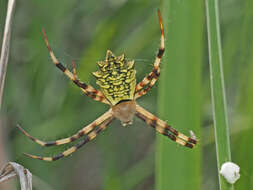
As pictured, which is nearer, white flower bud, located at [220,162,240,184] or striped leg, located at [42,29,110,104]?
white flower bud, located at [220,162,240,184]

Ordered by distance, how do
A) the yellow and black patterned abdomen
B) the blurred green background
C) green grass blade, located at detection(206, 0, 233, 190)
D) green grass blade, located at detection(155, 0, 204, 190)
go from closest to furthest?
green grass blade, located at detection(206, 0, 233, 190) → green grass blade, located at detection(155, 0, 204, 190) → the yellow and black patterned abdomen → the blurred green background

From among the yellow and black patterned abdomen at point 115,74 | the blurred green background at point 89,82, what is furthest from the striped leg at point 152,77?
the blurred green background at point 89,82

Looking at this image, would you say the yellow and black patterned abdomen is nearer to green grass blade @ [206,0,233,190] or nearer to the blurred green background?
green grass blade @ [206,0,233,190]

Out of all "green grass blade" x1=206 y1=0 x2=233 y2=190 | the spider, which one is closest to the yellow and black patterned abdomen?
the spider

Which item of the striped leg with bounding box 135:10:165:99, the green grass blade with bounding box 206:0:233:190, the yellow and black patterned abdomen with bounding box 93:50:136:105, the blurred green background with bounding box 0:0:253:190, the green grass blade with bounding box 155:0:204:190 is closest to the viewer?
the green grass blade with bounding box 206:0:233:190

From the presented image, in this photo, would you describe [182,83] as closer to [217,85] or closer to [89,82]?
[217,85]

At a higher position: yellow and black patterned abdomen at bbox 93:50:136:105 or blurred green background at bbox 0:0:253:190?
blurred green background at bbox 0:0:253:190

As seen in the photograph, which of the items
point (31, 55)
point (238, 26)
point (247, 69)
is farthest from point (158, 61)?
point (31, 55)

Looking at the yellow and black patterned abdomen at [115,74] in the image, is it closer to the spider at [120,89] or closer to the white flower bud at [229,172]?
the spider at [120,89]
